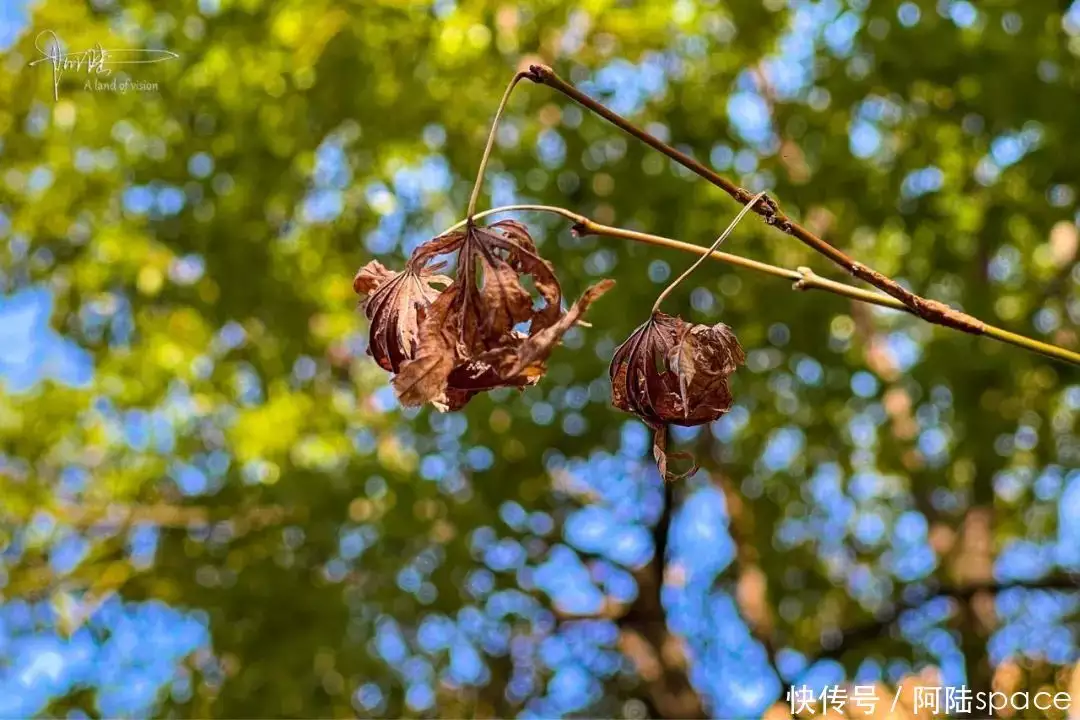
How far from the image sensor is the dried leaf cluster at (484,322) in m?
1.03

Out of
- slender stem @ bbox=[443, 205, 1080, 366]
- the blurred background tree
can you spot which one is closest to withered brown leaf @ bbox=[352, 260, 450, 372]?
slender stem @ bbox=[443, 205, 1080, 366]

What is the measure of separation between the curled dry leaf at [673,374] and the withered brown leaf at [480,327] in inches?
5.3

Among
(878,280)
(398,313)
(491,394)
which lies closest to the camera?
(878,280)

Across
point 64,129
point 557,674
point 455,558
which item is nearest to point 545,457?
A: point 455,558

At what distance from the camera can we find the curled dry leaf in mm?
1147

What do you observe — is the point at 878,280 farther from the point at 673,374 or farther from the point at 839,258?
the point at 673,374

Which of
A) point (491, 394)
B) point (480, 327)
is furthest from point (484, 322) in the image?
point (491, 394)

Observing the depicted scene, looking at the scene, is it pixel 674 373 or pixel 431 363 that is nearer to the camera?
pixel 431 363

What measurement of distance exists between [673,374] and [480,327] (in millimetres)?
236

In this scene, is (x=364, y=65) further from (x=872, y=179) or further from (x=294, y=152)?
(x=872, y=179)

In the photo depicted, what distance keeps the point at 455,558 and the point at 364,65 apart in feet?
6.87

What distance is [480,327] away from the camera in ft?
3.40

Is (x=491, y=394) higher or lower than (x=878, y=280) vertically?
higher

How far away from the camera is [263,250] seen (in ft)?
14.9
